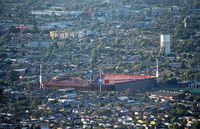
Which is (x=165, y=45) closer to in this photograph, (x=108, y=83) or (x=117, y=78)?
(x=117, y=78)

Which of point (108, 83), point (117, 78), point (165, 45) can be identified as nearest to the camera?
point (108, 83)

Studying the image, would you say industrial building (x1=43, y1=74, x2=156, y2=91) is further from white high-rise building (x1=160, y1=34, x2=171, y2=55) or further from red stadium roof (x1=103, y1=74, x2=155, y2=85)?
white high-rise building (x1=160, y1=34, x2=171, y2=55)

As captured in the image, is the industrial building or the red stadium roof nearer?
the industrial building

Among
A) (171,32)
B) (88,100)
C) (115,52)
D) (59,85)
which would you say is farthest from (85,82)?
(171,32)

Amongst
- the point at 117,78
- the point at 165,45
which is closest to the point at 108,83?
the point at 117,78

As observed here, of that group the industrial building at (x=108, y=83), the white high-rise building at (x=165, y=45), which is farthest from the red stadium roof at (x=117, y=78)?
the white high-rise building at (x=165, y=45)

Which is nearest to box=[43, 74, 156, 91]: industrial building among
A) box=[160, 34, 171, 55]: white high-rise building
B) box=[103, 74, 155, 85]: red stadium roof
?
box=[103, 74, 155, 85]: red stadium roof

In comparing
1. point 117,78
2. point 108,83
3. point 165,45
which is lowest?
point 165,45

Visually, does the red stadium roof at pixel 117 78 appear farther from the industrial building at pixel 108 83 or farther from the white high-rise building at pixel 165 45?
the white high-rise building at pixel 165 45

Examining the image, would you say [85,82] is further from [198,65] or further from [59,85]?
[198,65]
